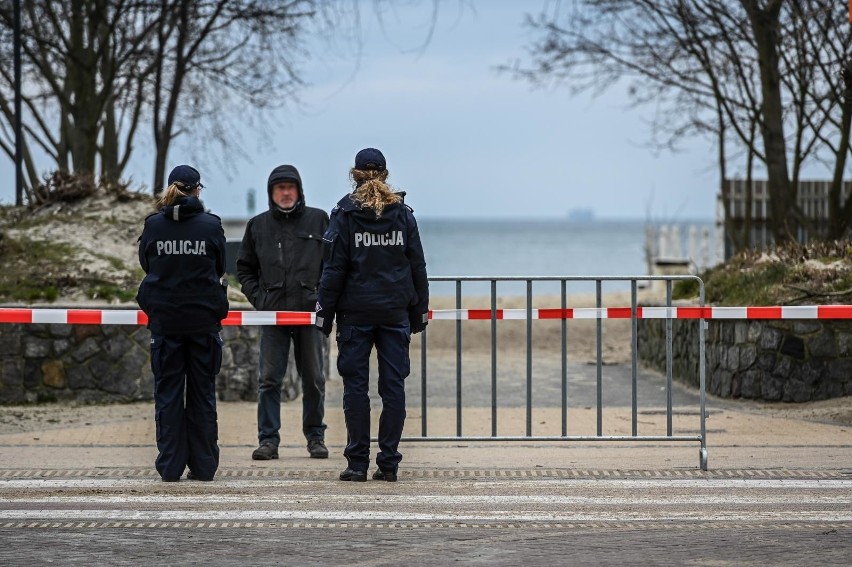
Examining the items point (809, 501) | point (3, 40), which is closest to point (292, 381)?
point (809, 501)

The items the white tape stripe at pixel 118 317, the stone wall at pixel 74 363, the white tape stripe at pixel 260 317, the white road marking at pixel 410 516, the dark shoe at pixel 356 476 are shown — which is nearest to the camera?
the white road marking at pixel 410 516

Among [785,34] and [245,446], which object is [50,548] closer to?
[245,446]

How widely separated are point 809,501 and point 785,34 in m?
11.7

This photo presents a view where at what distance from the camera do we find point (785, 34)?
18703 millimetres

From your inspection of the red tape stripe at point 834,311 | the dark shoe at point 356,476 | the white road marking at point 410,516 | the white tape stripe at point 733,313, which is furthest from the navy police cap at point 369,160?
the red tape stripe at point 834,311

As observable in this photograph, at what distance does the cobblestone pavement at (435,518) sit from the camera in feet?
22.0

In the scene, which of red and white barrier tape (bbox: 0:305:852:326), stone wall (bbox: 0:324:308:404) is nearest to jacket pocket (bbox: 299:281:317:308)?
red and white barrier tape (bbox: 0:305:852:326)

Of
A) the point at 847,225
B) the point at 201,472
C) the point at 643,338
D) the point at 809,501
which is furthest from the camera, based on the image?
the point at 847,225

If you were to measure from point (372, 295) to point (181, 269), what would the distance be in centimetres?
118

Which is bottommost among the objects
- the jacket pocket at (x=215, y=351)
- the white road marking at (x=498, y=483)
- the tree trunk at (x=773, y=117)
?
the white road marking at (x=498, y=483)

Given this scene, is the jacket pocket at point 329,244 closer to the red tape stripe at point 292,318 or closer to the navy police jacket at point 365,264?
the navy police jacket at point 365,264

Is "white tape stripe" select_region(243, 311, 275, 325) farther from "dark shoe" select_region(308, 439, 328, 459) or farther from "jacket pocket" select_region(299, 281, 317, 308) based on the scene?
"dark shoe" select_region(308, 439, 328, 459)

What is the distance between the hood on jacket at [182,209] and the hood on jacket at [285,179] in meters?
1.12

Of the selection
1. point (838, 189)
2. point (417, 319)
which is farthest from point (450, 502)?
point (838, 189)
